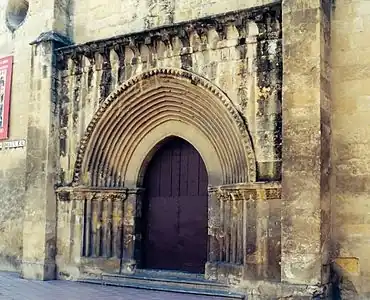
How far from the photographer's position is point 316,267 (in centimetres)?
727

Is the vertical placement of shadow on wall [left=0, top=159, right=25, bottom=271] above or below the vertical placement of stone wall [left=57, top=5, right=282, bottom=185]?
below

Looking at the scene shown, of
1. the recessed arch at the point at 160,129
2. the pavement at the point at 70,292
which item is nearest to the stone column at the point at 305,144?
the recessed arch at the point at 160,129

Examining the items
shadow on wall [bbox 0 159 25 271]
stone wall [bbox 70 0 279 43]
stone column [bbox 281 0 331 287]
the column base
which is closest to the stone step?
the column base

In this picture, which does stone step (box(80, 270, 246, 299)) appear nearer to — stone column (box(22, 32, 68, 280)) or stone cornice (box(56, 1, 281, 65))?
stone column (box(22, 32, 68, 280))

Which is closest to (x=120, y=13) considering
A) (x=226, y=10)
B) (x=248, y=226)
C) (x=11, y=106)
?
(x=226, y=10)

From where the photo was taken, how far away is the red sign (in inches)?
460

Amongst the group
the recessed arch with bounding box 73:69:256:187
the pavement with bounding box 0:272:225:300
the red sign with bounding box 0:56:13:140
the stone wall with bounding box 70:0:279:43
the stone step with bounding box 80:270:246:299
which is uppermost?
the stone wall with bounding box 70:0:279:43

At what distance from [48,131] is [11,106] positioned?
1.92m

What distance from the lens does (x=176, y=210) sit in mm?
9703

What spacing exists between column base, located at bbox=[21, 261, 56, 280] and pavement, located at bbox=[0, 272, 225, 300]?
19cm

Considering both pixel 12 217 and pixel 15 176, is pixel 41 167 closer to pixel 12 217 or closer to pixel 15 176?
pixel 15 176

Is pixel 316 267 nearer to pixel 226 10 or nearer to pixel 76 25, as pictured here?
pixel 226 10

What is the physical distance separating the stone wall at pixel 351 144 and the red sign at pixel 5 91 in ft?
22.0

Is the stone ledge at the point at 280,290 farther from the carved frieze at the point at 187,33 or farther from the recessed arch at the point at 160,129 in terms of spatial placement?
the carved frieze at the point at 187,33
